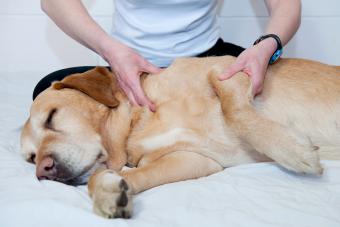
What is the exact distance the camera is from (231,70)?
4.69 ft

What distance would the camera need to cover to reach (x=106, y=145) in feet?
4.81

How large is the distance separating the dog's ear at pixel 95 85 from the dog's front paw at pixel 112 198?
0.45 metres

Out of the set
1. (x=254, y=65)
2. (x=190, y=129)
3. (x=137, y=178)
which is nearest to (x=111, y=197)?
(x=137, y=178)

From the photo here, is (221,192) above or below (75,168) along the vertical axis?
above

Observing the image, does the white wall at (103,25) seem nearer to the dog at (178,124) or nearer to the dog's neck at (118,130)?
the dog at (178,124)

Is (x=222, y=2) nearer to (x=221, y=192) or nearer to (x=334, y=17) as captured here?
(x=334, y=17)

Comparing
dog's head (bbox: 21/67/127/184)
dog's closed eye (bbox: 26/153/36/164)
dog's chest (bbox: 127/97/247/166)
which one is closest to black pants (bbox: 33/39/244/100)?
dog's head (bbox: 21/67/127/184)

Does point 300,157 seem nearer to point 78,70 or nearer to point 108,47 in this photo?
point 108,47

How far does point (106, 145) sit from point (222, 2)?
140 cm

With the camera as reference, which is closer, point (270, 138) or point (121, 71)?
point (270, 138)

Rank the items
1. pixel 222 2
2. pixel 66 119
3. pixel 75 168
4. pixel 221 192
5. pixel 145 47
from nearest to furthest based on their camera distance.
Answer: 1. pixel 221 192
2. pixel 75 168
3. pixel 66 119
4. pixel 145 47
5. pixel 222 2

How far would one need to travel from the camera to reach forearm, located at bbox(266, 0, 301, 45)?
1673mm

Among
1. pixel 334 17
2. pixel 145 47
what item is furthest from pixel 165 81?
pixel 334 17

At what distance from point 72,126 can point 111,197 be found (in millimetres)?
461
